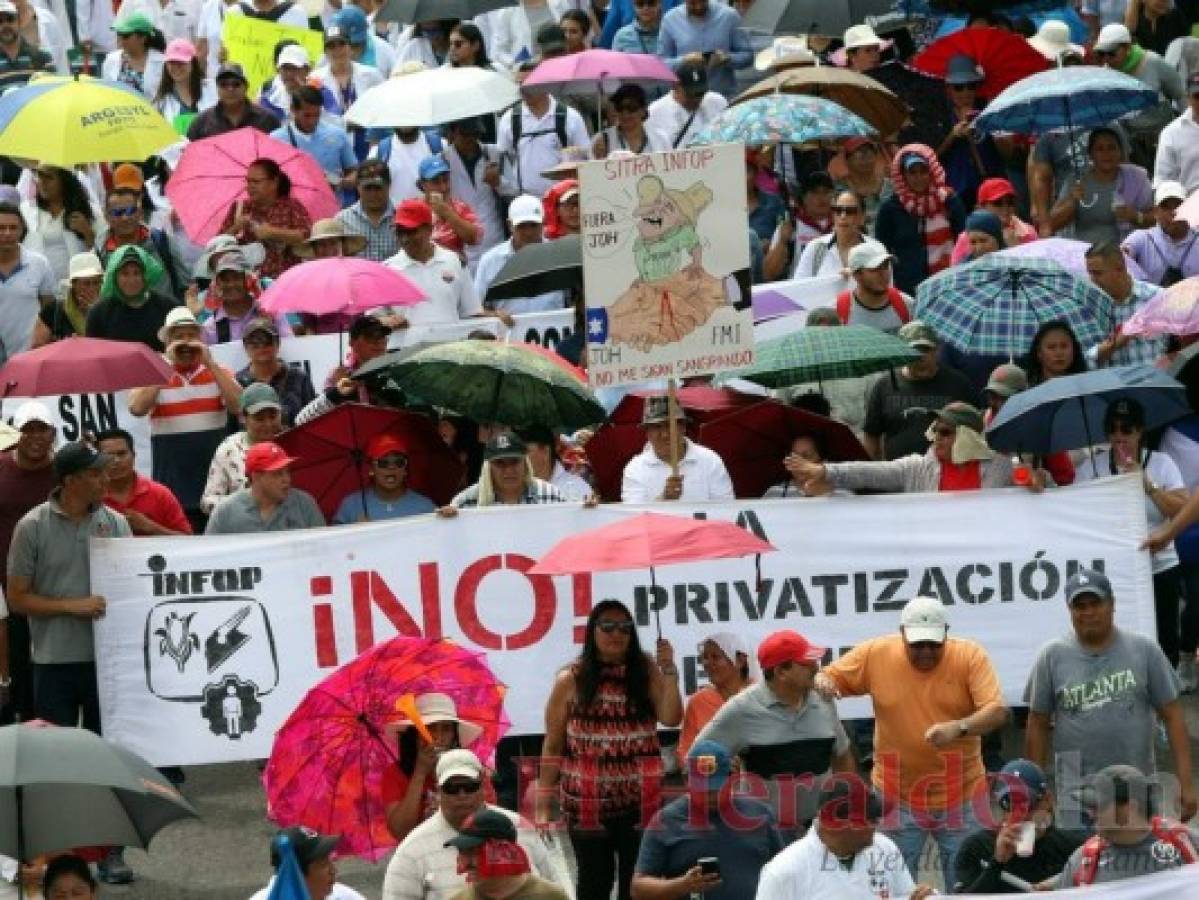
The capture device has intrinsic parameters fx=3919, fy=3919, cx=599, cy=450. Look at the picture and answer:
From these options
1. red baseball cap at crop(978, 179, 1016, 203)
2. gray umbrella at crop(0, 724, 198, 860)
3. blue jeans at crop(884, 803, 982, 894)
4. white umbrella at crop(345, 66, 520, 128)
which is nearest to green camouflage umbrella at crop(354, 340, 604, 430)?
blue jeans at crop(884, 803, 982, 894)

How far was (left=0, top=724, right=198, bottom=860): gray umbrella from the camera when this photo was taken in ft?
44.7

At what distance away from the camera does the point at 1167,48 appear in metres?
27.0

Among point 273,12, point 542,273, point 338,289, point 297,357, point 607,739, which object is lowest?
point 607,739

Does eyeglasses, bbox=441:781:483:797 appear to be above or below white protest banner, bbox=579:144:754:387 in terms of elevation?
below

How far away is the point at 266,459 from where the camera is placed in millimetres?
18047

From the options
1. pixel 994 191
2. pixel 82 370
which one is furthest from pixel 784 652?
pixel 994 191

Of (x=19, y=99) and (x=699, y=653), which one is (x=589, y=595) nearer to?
(x=699, y=653)

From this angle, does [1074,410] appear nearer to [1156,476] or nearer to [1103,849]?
[1156,476]

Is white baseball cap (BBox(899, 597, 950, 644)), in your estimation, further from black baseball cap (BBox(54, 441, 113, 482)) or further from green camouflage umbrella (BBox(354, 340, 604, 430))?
black baseball cap (BBox(54, 441, 113, 482))

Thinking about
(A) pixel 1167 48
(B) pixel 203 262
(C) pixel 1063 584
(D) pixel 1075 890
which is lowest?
(D) pixel 1075 890

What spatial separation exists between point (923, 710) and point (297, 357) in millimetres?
5993

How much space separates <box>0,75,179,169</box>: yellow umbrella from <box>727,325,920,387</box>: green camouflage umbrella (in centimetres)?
519

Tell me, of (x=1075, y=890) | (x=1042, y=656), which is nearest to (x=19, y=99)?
(x=1042, y=656)

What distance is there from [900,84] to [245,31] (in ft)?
17.8
